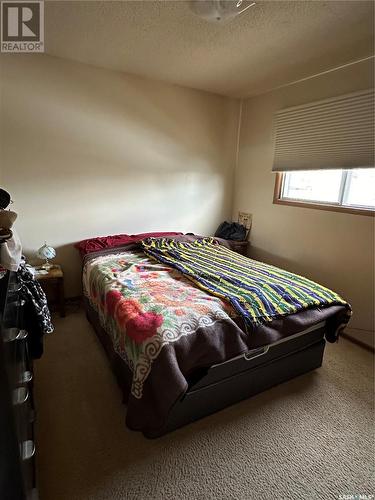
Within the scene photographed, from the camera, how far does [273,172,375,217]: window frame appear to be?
2.37m

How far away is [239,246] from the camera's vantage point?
3494mm

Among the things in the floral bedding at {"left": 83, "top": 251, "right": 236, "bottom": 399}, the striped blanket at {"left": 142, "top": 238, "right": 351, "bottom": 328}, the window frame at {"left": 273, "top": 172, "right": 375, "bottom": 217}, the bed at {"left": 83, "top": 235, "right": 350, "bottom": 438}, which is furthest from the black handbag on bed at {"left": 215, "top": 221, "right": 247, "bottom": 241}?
the bed at {"left": 83, "top": 235, "right": 350, "bottom": 438}

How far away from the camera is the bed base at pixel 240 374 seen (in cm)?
147

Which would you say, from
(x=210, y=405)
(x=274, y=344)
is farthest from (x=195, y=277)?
(x=210, y=405)

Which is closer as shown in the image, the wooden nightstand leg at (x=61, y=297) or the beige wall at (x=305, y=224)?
the beige wall at (x=305, y=224)

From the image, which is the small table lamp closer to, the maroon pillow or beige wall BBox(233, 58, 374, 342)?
the maroon pillow

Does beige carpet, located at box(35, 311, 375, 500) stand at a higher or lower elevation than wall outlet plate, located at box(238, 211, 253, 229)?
lower

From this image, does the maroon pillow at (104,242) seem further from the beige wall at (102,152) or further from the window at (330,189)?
the window at (330,189)

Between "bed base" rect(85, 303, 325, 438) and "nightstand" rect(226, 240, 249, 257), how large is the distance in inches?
65.1

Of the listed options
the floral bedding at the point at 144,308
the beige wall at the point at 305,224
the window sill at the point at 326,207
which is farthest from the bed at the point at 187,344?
the window sill at the point at 326,207

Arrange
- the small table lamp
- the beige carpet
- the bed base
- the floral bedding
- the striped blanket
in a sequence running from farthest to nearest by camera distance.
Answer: the small table lamp → the striped blanket → the bed base → the floral bedding → the beige carpet

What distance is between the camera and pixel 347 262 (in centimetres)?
251

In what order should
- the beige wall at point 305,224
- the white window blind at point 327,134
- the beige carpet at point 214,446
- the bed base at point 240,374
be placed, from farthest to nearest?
1. the beige wall at point 305,224
2. the white window blind at point 327,134
3. the bed base at point 240,374
4. the beige carpet at point 214,446

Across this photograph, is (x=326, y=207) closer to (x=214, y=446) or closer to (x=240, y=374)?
(x=240, y=374)
